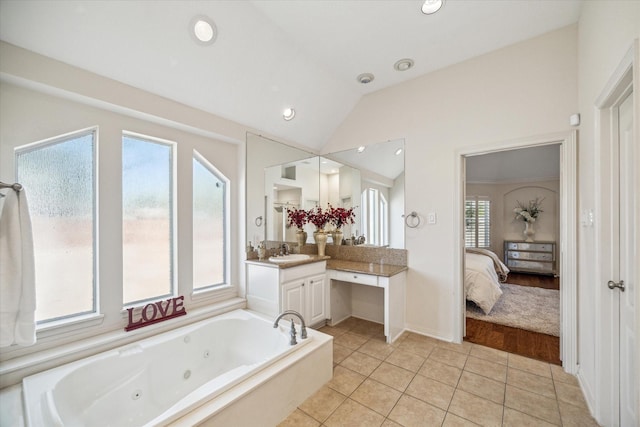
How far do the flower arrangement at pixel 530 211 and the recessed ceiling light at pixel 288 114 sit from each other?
19.7 feet

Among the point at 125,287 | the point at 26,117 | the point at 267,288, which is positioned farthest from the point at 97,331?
the point at 26,117

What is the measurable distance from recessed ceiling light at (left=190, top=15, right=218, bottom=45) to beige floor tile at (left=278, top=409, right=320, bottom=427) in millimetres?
2890

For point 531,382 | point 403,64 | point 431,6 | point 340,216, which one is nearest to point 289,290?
point 340,216

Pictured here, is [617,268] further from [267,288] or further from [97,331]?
[97,331]

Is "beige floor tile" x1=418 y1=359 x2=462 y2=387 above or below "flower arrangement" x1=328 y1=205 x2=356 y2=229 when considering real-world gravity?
below

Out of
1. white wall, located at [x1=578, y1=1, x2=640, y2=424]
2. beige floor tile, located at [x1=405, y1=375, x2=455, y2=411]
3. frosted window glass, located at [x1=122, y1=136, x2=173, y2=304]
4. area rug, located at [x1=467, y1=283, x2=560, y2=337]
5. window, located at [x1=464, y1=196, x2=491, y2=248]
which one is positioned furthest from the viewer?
window, located at [x1=464, y1=196, x2=491, y2=248]

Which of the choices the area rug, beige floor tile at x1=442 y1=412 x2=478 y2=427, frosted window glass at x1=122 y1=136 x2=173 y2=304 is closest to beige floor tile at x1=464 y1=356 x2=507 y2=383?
beige floor tile at x1=442 y1=412 x2=478 y2=427

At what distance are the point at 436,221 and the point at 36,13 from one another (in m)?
3.56

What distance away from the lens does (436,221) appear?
2.96 meters

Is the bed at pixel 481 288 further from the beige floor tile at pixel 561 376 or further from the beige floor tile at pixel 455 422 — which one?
the beige floor tile at pixel 455 422

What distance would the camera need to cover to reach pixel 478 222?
660 cm

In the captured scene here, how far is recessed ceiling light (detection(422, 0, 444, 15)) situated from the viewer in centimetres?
205

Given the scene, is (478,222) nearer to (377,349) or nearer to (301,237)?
(301,237)

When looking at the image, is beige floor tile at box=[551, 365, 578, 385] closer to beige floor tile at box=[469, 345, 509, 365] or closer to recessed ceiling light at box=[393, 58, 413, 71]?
beige floor tile at box=[469, 345, 509, 365]
